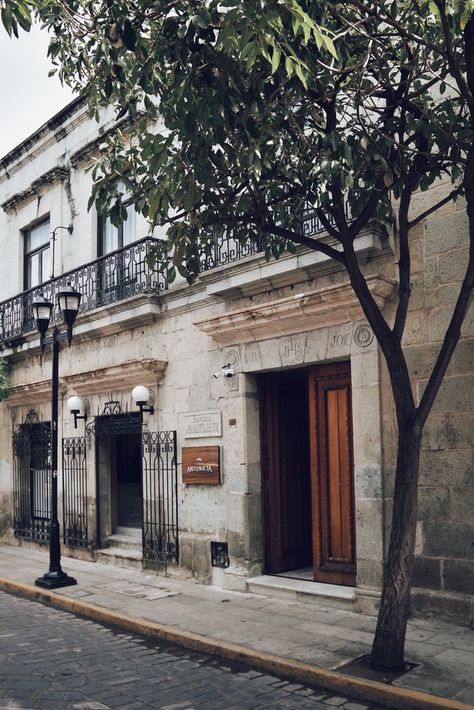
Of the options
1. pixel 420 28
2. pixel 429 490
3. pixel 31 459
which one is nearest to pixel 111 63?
pixel 420 28

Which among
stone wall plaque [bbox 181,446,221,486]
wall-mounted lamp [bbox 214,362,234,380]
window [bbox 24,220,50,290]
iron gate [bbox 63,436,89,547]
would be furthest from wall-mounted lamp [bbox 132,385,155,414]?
window [bbox 24,220,50,290]

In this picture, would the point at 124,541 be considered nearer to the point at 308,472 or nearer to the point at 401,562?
the point at 308,472

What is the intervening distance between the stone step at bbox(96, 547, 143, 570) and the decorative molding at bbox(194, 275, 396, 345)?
3870 millimetres

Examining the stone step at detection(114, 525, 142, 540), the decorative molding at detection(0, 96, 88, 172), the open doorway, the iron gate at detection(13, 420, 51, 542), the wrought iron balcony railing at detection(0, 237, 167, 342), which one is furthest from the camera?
the iron gate at detection(13, 420, 51, 542)

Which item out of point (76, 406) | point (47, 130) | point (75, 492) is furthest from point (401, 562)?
point (47, 130)

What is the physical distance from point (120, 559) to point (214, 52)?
855cm

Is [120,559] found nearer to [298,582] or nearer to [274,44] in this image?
[298,582]

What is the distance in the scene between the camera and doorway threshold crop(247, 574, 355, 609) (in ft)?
27.9

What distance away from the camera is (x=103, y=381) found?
40.9 ft

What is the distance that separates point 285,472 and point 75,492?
4.74 meters

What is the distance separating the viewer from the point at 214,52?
5758 mm

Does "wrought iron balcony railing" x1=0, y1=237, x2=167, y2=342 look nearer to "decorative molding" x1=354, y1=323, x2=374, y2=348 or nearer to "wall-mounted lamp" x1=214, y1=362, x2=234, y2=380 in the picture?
"wall-mounted lamp" x1=214, y1=362, x2=234, y2=380

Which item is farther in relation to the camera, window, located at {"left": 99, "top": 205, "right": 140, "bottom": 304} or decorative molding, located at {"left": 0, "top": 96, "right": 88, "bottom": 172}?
decorative molding, located at {"left": 0, "top": 96, "right": 88, "bottom": 172}

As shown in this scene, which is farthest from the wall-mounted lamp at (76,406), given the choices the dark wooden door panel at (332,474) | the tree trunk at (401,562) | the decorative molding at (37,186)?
the tree trunk at (401,562)
